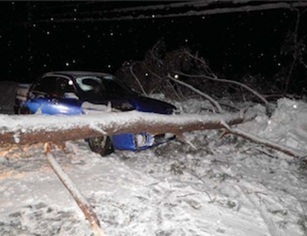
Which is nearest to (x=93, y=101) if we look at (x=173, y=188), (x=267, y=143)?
(x=173, y=188)

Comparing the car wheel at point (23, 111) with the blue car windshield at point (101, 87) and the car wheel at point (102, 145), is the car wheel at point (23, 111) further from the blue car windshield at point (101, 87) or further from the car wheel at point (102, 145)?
the car wheel at point (102, 145)

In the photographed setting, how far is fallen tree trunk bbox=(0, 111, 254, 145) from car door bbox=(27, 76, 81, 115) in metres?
1.55

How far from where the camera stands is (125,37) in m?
21.4

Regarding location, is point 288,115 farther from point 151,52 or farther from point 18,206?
point 18,206

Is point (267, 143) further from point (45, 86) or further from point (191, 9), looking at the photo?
point (191, 9)

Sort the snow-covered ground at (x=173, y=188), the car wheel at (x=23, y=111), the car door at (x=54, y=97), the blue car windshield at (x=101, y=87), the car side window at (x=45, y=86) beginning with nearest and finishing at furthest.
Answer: the snow-covered ground at (x=173, y=188) → the car door at (x=54, y=97) → the blue car windshield at (x=101, y=87) → the car side window at (x=45, y=86) → the car wheel at (x=23, y=111)

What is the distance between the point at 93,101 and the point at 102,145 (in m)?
1.07

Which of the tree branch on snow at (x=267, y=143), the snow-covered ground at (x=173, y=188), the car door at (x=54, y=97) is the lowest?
the snow-covered ground at (x=173, y=188)

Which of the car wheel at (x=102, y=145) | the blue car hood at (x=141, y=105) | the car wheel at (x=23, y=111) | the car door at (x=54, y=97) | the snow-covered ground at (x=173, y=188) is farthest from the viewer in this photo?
the car wheel at (x=23, y=111)

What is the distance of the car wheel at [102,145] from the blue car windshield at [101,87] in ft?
3.55

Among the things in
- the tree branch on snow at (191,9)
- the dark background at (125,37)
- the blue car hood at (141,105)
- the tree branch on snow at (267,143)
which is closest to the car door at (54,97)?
the blue car hood at (141,105)

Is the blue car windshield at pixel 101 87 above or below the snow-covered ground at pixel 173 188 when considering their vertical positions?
above

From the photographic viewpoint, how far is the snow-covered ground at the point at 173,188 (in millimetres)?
4203

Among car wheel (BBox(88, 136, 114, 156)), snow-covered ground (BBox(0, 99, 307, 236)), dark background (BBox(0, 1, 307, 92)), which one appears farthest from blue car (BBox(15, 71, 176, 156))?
dark background (BBox(0, 1, 307, 92))
